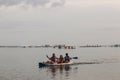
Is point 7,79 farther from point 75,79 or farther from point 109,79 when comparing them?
point 109,79

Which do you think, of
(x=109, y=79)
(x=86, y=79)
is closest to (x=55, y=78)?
(x=86, y=79)

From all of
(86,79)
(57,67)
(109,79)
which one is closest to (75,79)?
(86,79)

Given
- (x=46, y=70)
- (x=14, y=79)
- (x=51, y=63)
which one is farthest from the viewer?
(x=51, y=63)

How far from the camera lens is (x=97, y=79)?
115 feet

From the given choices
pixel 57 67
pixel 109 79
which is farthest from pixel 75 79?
pixel 57 67

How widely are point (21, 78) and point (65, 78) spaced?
4.87m

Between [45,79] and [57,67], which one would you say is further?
[57,67]

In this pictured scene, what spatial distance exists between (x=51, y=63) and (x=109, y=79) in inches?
570

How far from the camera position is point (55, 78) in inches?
1443

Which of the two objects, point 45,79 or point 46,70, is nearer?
point 45,79

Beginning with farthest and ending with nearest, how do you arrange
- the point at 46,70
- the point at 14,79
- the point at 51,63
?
1. the point at 51,63
2. the point at 46,70
3. the point at 14,79

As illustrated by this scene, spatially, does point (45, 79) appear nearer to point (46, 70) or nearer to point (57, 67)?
point (46, 70)

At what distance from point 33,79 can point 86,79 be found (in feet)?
18.8

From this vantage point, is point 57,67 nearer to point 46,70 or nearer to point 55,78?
point 46,70
